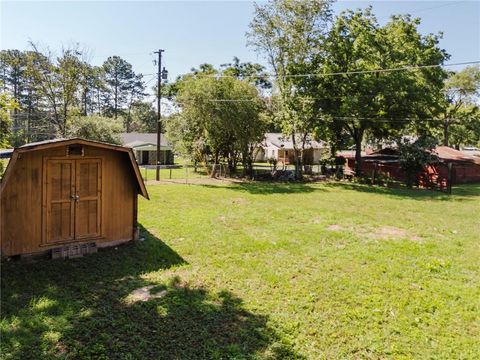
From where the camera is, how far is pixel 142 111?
63.6 meters

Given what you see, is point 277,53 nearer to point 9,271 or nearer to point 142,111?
point 9,271

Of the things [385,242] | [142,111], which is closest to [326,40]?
[385,242]

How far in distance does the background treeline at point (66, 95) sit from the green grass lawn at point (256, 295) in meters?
4.05

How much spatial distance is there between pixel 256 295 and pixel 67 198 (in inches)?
167

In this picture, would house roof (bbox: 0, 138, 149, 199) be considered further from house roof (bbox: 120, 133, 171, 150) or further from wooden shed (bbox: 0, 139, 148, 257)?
house roof (bbox: 120, 133, 171, 150)

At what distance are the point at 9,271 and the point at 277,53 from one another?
20.6m

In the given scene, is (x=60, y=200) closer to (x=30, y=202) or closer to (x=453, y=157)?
(x=30, y=202)

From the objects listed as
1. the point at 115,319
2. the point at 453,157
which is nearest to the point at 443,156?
the point at 453,157

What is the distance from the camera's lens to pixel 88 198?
7289 mm

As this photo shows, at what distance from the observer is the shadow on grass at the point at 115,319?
399 cm

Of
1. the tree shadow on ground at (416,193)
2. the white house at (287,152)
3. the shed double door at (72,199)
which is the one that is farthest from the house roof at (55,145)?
the white house at (287,152)

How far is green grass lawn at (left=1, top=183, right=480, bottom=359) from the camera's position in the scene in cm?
416

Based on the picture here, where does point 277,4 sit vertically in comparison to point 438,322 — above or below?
above

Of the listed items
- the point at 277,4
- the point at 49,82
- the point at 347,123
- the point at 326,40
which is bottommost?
the point at 347,123
